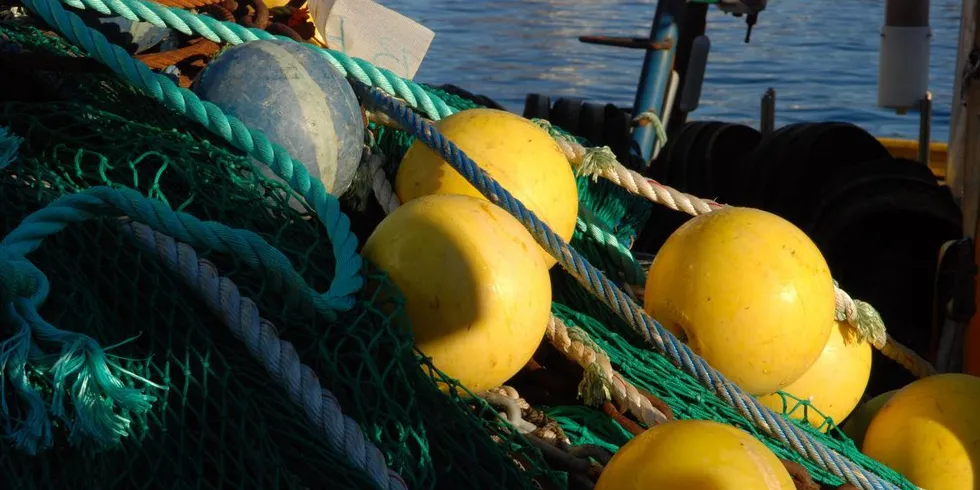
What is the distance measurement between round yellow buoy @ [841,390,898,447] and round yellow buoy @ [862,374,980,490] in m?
0.20

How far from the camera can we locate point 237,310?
1.65 m

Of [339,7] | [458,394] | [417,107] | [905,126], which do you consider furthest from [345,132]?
[905,126]

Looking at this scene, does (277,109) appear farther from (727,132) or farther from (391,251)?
(727,132)

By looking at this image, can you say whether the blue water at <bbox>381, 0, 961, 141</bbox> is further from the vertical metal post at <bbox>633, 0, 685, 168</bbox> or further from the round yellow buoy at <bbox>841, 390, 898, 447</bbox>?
the round yellow buoy at <bbox>841, 390, 898, 447</bbox>

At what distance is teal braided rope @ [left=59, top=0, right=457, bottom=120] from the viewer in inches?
89.4

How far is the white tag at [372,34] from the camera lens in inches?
121

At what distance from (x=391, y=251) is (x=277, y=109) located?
0.41 meters

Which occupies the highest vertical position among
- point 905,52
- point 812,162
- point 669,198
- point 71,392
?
point 71,392

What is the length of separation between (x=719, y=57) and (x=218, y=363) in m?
11.1

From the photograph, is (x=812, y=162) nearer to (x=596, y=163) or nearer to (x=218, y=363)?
(x=596, y=163)

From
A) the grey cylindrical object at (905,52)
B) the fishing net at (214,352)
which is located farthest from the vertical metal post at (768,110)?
the fishing net at (214,352)

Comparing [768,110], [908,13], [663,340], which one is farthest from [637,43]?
[663,340]

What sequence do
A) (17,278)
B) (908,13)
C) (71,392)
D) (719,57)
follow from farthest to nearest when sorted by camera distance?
(719,57), (908,13), (17,278), (71,392)

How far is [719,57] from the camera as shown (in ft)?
40.0
